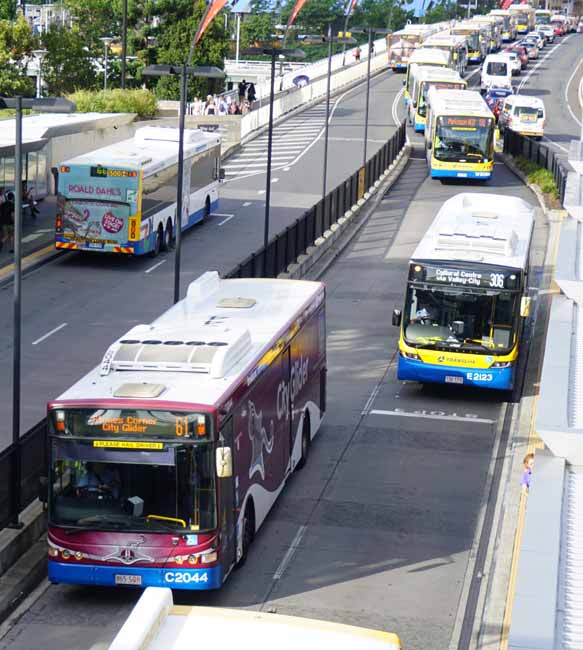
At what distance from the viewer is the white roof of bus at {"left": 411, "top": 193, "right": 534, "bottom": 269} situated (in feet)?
88.4

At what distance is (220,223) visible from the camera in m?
47.1

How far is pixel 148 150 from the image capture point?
42.7 meters

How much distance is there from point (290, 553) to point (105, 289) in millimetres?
18791

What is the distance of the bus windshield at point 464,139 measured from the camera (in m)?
56.2

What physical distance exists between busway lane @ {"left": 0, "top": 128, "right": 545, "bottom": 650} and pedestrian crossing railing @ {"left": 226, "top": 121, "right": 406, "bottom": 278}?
9.26ft

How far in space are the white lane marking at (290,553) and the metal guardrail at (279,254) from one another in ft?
10.8

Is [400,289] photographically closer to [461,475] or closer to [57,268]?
[57,268]

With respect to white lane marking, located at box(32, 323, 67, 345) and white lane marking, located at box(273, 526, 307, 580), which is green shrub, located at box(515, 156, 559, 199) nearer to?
white lane marking, located at box(32, 323, 67, 345)

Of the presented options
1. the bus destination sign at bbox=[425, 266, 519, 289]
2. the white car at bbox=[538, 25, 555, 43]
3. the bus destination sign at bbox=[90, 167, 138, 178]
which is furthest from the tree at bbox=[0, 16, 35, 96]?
the white car at bbox=[538, 25, 555, 43]

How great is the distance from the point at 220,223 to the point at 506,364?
22008 millimetres

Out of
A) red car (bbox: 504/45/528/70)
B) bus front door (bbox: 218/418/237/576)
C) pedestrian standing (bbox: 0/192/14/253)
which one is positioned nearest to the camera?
bus front door (bbox: 218/418/237/576)

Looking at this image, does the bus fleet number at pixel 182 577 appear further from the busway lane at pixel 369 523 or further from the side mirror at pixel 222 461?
the side mirror at pixel 222 461

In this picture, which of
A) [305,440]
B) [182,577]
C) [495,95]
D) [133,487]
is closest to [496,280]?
[305,440]

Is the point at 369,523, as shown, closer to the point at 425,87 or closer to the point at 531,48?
the point at 425,87
